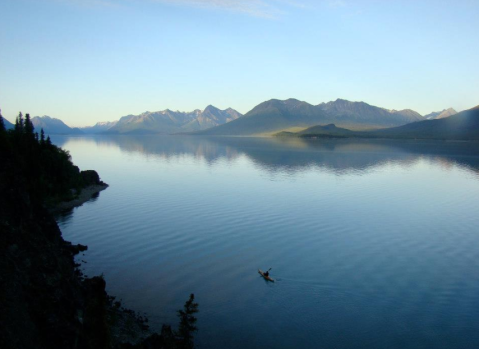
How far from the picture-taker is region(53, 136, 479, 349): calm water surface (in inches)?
916

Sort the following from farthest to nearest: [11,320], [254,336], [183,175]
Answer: [183,175]
[254,336]
[11,320]

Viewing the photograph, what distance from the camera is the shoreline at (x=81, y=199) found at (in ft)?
179

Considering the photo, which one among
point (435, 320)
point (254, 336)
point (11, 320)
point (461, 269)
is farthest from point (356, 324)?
point (11, 320)

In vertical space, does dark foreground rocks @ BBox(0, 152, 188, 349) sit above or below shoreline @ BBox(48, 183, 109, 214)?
above

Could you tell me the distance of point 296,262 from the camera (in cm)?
3356

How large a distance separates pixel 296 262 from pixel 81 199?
44.0m

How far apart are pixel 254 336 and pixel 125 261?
15.8 metres

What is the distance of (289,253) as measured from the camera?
35875 millimetres

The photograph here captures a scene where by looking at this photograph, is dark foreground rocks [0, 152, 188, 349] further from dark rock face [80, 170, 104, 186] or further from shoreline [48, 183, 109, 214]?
dark rock face [80, 170, 104, 186]

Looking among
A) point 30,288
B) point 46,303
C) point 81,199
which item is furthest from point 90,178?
point 46,303

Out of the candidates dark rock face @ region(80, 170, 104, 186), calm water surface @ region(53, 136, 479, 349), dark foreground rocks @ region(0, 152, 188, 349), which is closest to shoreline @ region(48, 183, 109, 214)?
dark rock face @ region(80, 170, 104, 186)

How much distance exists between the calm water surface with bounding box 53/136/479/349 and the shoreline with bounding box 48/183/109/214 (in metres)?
2.05

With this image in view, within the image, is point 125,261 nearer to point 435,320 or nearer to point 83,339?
point 83,339

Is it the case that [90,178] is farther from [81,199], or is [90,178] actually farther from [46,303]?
[46,303]
